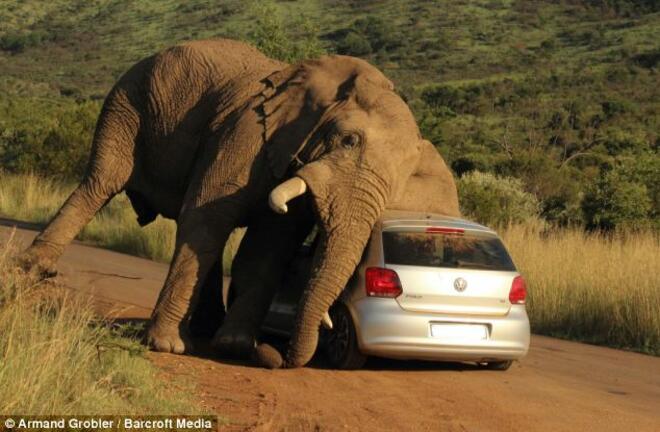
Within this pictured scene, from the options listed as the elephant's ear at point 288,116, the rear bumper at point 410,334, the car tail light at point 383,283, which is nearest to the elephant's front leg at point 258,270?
the elephant's ear at point 288,116

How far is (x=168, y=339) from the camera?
34.8 feet

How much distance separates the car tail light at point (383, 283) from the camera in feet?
32.7

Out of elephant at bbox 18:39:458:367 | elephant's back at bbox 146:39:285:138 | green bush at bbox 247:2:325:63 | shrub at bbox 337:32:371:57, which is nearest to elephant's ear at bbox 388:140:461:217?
elephant at bbox 18:39:458:367

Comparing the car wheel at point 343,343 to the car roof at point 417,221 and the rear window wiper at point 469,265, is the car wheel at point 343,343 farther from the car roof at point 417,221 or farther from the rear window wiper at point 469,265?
the rear window wiper at point 469,265

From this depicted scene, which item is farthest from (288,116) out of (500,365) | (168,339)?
(500,365)

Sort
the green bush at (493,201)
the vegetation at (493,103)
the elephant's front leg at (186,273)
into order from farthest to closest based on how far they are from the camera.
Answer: the green bush at (493,201), the vegetation at (493,103), the elephant's front leg at (186,273)

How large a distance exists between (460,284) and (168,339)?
251cm

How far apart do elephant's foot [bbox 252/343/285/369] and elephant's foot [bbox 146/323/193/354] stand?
840 millimetres

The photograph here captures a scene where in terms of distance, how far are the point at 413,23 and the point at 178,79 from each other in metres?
69.6

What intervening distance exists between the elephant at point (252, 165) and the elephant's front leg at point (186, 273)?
1 centimetres

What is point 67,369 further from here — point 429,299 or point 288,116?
point 288,116

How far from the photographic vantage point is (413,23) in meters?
81.2

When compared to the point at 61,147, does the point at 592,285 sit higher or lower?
higher

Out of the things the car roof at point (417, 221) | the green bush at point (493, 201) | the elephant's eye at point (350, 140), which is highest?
the elephant's eye at point (350, 140)
